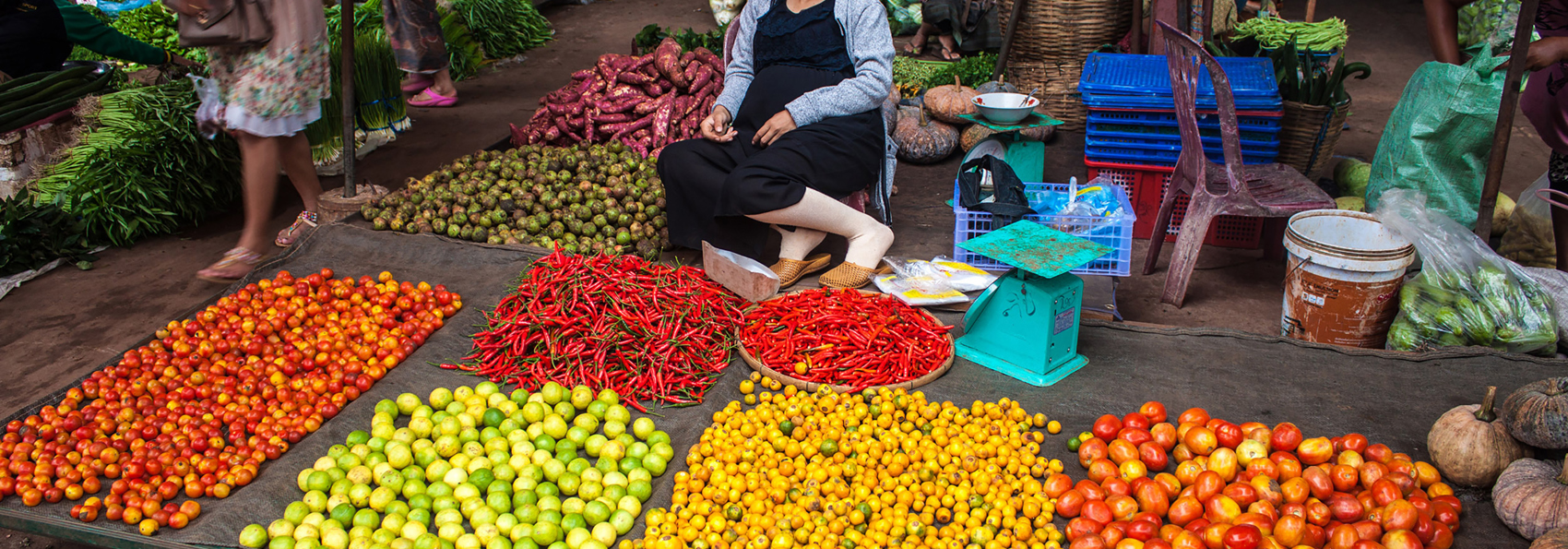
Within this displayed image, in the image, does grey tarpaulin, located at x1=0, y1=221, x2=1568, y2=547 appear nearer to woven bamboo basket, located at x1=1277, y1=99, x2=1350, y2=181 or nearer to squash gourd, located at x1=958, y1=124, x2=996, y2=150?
woven bamboo basket, located at x1=1277, y1=99, x2=1350, y2=181

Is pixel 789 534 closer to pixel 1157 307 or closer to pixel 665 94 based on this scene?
pixel 1157 307

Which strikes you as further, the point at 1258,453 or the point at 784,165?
the point at 784,165

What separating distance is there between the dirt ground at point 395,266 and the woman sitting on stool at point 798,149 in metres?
0.68

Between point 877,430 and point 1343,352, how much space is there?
67.3 inches

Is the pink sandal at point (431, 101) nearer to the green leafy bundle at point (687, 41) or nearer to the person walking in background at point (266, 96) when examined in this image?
the green leafy bundle at point (687, 41)

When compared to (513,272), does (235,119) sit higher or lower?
higher

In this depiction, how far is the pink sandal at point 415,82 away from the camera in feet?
23.5

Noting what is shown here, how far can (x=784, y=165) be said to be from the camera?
3695 millimetres

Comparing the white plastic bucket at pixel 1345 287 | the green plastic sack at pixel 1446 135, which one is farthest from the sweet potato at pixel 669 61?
the green plastic sack at pixel 1446 135

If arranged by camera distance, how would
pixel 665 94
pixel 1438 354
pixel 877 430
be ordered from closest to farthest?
pixel 877 430 → pixel 1438 354 → pixel 665 94

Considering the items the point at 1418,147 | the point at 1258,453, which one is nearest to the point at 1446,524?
the point at 1258,453

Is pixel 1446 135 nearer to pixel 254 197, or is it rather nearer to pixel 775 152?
pixel 775 152

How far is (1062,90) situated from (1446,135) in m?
2.85

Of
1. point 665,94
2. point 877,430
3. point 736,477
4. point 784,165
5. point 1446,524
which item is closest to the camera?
point 1446,524
